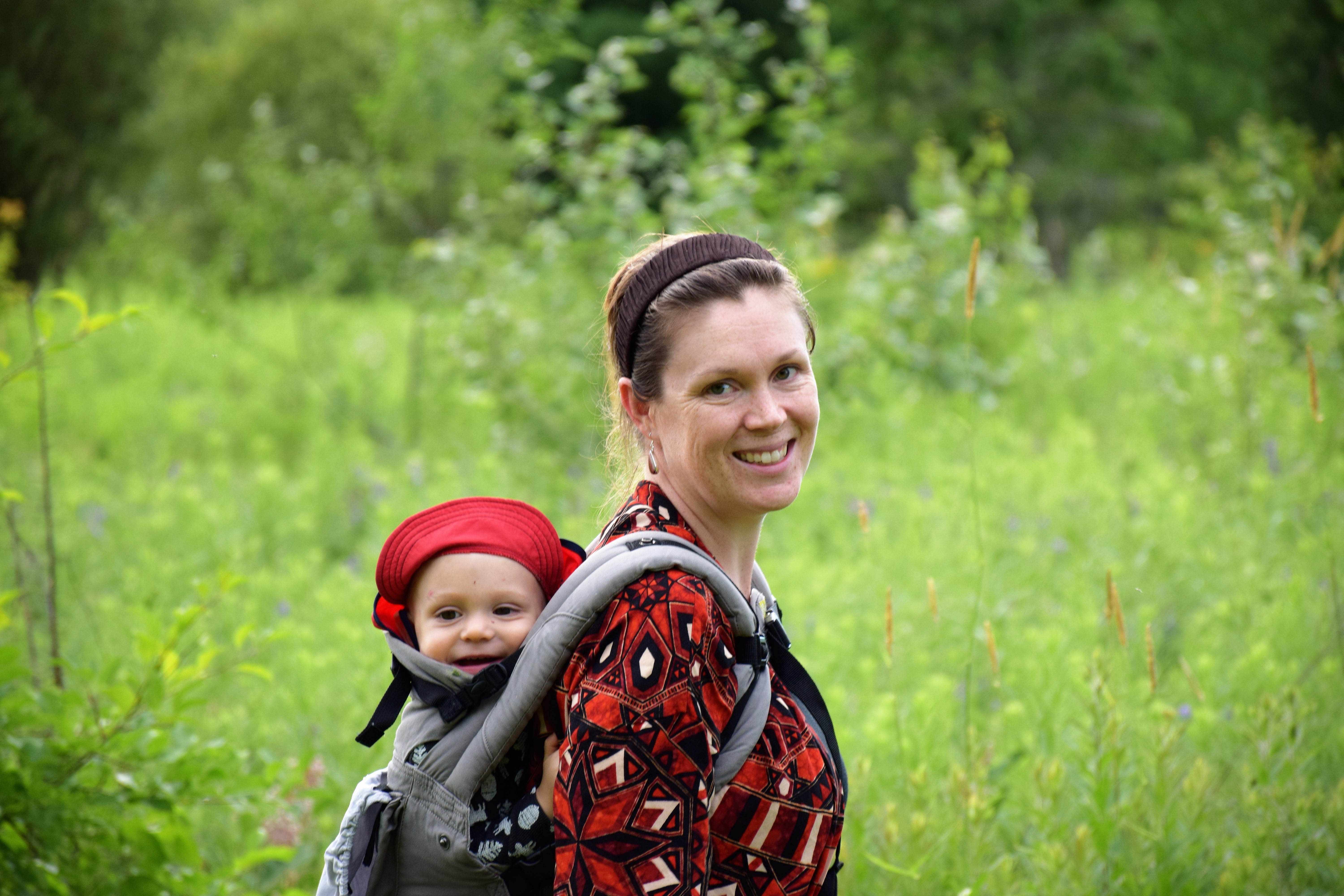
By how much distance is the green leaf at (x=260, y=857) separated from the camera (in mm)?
2262

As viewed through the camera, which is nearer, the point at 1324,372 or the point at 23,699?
the point at 23,699

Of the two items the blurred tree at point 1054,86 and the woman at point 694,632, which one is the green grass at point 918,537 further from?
the blurred tree at point 1054,86

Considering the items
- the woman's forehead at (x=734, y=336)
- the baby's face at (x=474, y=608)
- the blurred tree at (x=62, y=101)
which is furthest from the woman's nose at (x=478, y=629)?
the blurred tree at (x=62, y=101)

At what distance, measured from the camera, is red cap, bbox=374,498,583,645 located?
163 cm

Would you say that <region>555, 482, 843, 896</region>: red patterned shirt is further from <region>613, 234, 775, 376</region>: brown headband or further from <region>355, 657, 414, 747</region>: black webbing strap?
<region>613, 234, 775, 376</region>: brown headband

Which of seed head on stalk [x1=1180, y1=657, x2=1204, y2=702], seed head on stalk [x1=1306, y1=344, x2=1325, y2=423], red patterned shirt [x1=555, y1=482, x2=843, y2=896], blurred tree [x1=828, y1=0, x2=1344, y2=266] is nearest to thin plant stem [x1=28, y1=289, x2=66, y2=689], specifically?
red patterned shirt [x1=555, y1=482, x2=843, y2=896]

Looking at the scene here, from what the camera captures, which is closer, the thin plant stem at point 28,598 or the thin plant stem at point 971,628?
the thin plant stem at point 971,628

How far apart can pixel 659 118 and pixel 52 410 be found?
1533cm

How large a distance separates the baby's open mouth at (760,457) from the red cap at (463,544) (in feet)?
1.01

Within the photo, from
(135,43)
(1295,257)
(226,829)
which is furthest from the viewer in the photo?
(135,43)

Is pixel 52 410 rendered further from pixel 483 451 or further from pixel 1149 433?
pixel 1149 433

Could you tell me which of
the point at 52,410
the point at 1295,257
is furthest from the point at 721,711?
the point at 52,410

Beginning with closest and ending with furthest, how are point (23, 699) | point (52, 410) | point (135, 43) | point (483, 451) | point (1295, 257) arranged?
point (23, 699) → point (1295, 257) → point (483, 451) → point (52, 410) → point (135, 43)

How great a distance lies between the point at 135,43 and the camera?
1133 centimetres
